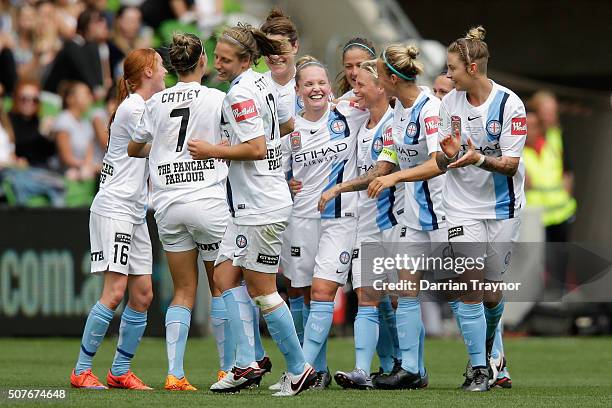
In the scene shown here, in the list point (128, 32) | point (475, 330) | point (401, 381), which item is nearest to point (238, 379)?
point (401, 381)

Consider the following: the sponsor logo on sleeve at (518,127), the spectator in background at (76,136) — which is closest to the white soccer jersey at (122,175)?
the sponsor logo on sleeve at (518,127)

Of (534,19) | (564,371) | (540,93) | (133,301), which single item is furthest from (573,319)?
(133,301)

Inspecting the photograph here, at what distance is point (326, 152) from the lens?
945 centimetres

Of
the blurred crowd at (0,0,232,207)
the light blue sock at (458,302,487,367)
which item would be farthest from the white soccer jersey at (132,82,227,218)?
the blurred crowd at (0,0,232,207)

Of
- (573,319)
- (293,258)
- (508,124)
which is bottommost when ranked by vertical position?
(573,319)

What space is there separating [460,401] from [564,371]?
3307 millimetres

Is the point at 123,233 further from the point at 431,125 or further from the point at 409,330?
Answer: the point at 431,125

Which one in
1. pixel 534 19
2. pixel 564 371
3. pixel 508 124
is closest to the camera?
pixel 508 124

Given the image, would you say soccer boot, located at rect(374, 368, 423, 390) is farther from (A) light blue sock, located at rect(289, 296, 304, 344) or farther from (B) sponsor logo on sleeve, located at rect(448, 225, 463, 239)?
(B) sponsor logo on sleeve, located at rect(448, 225, 463, 239)

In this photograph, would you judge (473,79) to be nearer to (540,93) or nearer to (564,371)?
(564,371)

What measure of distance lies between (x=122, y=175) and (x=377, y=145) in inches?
70.4

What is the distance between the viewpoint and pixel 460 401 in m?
7.96

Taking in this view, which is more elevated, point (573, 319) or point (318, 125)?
point (318, 125)

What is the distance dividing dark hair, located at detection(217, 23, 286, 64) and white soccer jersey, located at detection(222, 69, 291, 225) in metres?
0.12
